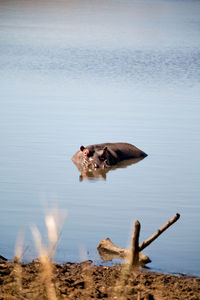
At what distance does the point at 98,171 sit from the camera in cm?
1456

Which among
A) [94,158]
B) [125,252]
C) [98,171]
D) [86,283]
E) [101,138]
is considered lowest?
[86,283]

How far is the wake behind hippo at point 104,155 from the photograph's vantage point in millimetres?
14625

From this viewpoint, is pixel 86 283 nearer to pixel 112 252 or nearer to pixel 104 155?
pixel 112 252

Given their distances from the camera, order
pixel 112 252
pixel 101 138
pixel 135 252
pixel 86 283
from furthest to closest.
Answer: pixel 101 138
pixel 112 252
pixel 135 252
pixel 86 283

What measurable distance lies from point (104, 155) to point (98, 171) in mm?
345

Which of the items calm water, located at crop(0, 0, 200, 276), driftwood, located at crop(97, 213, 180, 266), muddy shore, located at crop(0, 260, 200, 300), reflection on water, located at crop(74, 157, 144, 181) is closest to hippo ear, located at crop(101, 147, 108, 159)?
reflection on water, located at crop(74, 157, 144, 181)

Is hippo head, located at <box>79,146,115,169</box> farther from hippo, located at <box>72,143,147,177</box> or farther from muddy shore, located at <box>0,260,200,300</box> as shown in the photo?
muddy shore, located at <box>0,260,200,300</box>

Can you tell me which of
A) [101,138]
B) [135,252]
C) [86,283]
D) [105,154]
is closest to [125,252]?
[135,252]

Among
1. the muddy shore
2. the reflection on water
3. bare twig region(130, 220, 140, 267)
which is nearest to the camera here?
the muddy shore

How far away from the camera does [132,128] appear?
17.7 meters

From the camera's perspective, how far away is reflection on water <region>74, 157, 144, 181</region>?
13.9 metres

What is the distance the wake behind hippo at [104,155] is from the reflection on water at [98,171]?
8 cm

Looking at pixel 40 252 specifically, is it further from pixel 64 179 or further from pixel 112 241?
pixel 64 179

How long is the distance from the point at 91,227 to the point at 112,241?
2.12ft
